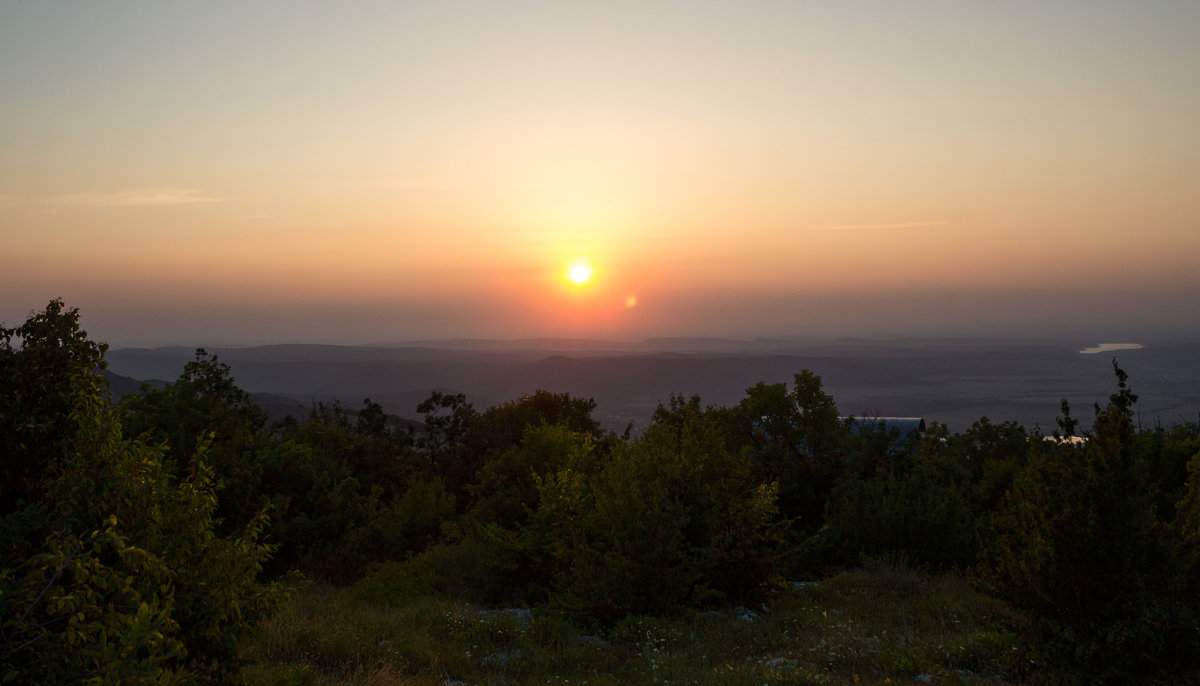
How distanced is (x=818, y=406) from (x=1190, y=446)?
31.6ft

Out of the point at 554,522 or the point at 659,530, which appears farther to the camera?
the point at 554,522

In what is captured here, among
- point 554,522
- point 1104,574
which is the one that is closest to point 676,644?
point 554,522

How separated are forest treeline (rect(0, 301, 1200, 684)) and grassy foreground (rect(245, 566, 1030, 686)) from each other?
0.82m

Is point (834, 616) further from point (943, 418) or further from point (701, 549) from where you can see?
point (943, 418)

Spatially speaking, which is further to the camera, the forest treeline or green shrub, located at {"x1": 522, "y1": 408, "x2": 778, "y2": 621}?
green shrub, located at {"x1": 522, "y1": 408, "x2": 778, "y2": 621}

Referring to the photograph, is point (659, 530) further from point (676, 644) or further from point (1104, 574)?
point (1104, 574)

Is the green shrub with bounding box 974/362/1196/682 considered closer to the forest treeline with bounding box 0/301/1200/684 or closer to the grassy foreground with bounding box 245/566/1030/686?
Result: the forest treeline with bounding box 0/301/1200/684

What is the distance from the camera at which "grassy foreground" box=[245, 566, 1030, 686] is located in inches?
342

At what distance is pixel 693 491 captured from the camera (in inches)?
516

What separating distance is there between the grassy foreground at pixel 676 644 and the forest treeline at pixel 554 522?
82cm

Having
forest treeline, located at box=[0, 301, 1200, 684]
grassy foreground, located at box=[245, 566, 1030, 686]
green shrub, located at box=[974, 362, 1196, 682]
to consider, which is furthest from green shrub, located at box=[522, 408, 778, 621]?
green shrub, located at box=[974, 362, 1196, 682]

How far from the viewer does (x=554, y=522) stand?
14.5 metres

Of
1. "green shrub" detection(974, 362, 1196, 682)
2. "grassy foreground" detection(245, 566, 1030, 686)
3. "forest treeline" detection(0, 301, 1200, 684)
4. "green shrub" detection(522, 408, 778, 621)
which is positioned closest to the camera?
"forest treeline" detection(0, 301, 1200, 684)

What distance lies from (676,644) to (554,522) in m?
4.56
